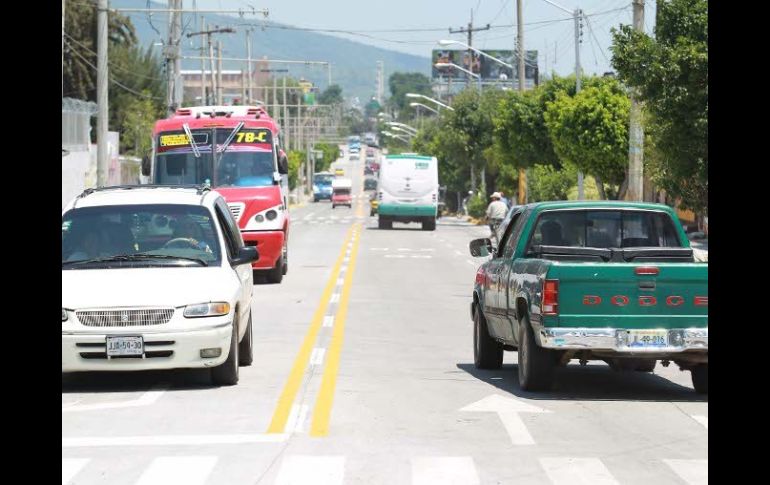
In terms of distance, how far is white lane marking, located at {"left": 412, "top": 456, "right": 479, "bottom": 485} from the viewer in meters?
9.31

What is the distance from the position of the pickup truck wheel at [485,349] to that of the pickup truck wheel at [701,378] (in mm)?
2316

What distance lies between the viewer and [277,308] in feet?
76.2

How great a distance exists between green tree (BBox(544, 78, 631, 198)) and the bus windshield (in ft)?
76.2

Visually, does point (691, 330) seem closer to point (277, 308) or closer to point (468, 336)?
point (468, 336)

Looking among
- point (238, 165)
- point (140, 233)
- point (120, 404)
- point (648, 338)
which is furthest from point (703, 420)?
point (238, 165)

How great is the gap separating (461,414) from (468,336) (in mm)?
7142

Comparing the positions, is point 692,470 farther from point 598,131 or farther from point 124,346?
point 598,131

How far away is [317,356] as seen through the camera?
16.4 meters

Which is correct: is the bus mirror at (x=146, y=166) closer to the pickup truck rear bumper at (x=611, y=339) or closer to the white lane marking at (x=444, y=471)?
the pickup truck rear bumper at (x=611, y=339)

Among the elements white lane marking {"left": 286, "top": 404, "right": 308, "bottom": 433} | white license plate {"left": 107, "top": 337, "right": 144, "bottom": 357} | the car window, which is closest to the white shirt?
the car window

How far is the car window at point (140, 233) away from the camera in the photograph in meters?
14.3

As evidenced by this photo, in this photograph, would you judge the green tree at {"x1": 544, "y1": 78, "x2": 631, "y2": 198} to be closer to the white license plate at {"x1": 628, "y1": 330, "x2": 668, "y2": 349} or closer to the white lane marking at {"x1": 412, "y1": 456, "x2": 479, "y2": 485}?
the white license plate at {"x1": 628, "y1": 330, "x2": 668, "y2": 349}

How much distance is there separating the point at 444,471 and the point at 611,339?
11.4 feet
